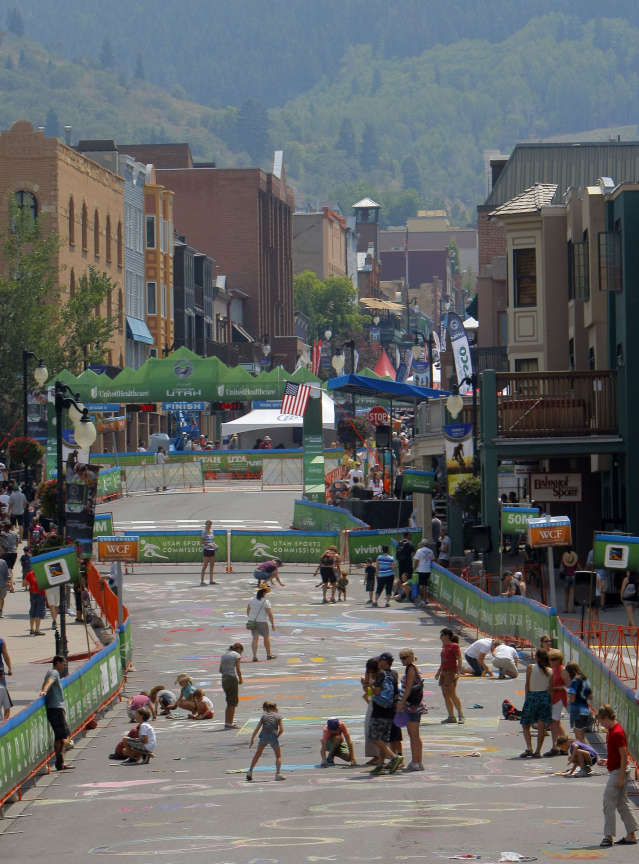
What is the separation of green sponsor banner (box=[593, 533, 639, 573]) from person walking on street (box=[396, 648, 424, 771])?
6254mm

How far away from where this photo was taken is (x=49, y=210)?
269ft

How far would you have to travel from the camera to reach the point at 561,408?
3816cm

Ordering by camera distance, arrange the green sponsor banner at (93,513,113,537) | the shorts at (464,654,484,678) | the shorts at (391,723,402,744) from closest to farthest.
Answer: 1. the shorts at (391,723,402,744)
2. the shorts at (464,654,484,678)
3. the green sponsor banner at (93,513,113,537)

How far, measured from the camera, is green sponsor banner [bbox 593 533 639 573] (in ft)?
83.8

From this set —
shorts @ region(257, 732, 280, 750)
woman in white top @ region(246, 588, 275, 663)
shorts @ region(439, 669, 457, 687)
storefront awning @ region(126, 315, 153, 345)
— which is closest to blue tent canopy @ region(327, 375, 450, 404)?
woman in white top @ region(246, 588, 275, 663)

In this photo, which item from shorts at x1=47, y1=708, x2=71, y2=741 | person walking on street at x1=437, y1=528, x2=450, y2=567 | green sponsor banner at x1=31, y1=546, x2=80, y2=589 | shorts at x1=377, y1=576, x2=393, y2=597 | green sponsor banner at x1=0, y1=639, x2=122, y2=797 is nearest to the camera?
green sponsor banner at x1=0, y1=639, x2=122, y2=797

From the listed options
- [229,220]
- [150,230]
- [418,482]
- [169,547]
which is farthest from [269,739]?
[229,220]

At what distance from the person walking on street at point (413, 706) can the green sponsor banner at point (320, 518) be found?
27.6 metres

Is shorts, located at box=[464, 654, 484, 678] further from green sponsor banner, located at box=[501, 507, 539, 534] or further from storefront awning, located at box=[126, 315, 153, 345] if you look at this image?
storefront awning, located at box=[126, 315, 153, 345]

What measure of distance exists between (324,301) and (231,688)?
505ft

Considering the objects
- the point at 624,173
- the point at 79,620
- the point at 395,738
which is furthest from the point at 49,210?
the point at 395,738

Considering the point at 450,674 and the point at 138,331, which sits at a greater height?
the point at 138,331

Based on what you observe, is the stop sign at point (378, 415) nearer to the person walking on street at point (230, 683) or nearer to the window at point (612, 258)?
the window at point (612, 258)

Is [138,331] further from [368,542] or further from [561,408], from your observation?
[561,408]
